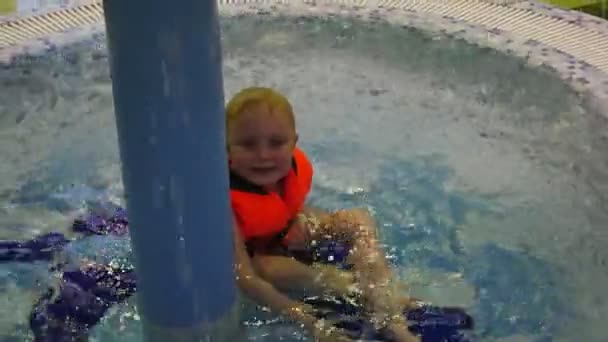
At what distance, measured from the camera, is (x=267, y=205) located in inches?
68.4

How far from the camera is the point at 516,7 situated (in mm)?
2752

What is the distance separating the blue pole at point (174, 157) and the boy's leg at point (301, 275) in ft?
0.63

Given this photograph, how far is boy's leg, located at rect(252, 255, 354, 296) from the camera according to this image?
1.72 metres

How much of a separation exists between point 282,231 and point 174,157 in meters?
0.52

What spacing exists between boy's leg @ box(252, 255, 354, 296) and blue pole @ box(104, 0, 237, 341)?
0.63 feet

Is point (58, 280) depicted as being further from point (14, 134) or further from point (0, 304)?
point (14, 134)

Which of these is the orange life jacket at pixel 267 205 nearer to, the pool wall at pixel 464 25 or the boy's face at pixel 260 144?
the boy's face at pixel 260 144

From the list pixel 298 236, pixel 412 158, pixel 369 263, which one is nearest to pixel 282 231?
pixel 298 236

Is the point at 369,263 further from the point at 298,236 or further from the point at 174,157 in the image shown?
the point at 174,157

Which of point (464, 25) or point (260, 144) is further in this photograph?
point (464, 25)

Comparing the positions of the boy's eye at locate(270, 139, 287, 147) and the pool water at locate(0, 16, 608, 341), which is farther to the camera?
the pool water at locate(0, 16, 608, 341)

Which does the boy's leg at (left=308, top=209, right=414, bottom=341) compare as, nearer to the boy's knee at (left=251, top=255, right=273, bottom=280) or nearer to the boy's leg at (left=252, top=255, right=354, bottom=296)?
the boy's leg at (left=252, top=255, right=354, bottom=296)

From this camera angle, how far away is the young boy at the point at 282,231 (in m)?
1.66

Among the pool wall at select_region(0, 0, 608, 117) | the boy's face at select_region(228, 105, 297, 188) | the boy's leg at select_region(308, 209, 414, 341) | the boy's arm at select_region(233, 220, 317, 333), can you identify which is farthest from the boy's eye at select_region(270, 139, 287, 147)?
the pool wall at select_region(0, 0, 608, 117)
